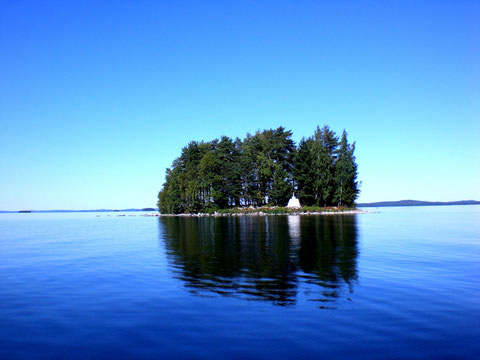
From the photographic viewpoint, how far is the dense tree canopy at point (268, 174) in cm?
10256

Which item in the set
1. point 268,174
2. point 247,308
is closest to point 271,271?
point 247,308

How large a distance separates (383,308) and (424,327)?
1656mm

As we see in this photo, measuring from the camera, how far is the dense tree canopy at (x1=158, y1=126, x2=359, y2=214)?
103 m

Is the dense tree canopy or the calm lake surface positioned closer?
the calm lake surface

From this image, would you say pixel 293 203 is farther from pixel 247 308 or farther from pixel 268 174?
pixel 247 308

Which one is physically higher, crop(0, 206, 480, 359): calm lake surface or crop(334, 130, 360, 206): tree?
crop(334, 130, 360, 206): tree

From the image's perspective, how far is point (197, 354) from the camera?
741 centimetres

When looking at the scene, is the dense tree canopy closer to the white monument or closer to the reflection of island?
the white monument

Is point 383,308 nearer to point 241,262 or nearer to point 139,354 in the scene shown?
point 139,354

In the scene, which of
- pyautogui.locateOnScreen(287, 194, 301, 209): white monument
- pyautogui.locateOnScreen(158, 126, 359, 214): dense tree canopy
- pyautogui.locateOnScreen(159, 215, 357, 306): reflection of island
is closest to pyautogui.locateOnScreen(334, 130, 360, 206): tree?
pyautogui.locateOnScreen(158, 126, 359, 214): dense tree canopy

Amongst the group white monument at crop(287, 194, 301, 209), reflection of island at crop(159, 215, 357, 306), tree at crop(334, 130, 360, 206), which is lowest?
reflection of island at crop(159, 215, 357, 306)

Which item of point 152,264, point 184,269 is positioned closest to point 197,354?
point 184,269

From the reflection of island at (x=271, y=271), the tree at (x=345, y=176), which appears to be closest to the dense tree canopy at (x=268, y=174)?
the tree at (x=345, y=176)

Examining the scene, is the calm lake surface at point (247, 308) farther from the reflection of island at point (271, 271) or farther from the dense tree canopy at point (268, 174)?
the dense tree canopy at point (268, 174)
